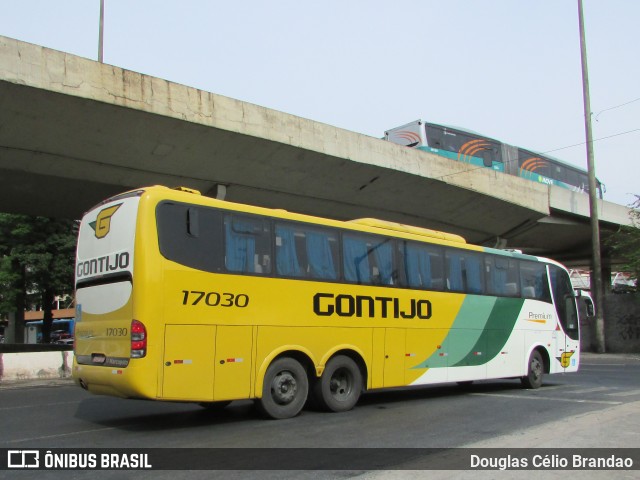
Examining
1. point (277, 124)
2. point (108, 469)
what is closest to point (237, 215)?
point (108, 469)

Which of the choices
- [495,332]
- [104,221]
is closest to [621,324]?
[495,332]

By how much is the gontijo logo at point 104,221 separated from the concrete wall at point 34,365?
10.6 m

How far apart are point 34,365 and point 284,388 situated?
461 inches

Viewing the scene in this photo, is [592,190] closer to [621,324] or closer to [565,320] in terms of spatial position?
[621,324]

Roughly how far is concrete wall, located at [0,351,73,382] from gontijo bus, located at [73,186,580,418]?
991cm

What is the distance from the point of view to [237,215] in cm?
891

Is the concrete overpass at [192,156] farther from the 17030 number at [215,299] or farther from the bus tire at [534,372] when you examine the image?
the bus tire at [534,372]

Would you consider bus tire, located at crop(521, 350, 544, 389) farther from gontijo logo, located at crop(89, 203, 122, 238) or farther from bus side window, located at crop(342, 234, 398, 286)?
gontijo logo, located at crop(89, 203, 122, 238)

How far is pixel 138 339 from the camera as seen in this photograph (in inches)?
299

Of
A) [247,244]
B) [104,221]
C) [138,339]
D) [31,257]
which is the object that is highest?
[31,257]

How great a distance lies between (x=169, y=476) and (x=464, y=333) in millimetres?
8044

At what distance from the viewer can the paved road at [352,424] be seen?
23.3ft

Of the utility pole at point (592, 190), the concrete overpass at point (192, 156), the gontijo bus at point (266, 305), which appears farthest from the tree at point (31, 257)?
the utility pole at point (592, 190)

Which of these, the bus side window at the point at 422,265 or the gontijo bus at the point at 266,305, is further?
the bus side window at the point at 422,265
